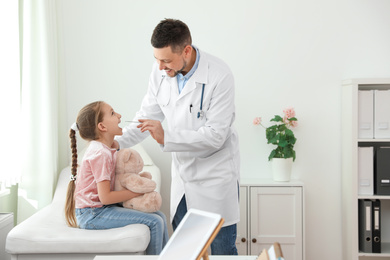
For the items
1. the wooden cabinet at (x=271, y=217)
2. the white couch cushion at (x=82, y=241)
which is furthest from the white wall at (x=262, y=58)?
the white couch cushion at (x=82, y=241)

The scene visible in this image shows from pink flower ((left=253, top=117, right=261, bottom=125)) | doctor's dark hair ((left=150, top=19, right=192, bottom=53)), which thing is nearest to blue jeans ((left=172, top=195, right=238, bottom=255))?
doctor's dark hair ((left=150, top=19, right=192, bottom=53))

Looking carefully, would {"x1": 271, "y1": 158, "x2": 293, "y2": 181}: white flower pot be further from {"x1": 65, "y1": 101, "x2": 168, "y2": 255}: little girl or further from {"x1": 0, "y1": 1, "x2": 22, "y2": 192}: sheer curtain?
{"x1": 0, "y1": 1, "x2": 22, "y2": 192}: sheer curtain

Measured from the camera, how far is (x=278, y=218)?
10.7 ft

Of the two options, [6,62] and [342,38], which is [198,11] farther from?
[6,62]

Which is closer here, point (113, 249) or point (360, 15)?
point (113, 249)

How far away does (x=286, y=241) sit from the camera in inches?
128

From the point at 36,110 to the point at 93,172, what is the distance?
0.98 meters

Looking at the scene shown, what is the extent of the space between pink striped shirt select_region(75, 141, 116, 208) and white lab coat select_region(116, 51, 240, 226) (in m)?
0.30

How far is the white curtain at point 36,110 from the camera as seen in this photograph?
119 inches

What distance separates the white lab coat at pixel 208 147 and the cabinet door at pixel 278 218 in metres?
1.02

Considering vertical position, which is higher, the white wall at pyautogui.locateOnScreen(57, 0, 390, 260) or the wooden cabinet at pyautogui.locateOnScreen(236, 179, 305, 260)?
the white wall at pyautogui.locateOnScreen(57, 0, 390, 260)

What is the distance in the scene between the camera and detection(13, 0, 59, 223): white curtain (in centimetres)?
302

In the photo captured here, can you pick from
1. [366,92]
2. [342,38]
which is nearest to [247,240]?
[366,92]

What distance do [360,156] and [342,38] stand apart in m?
0.80
